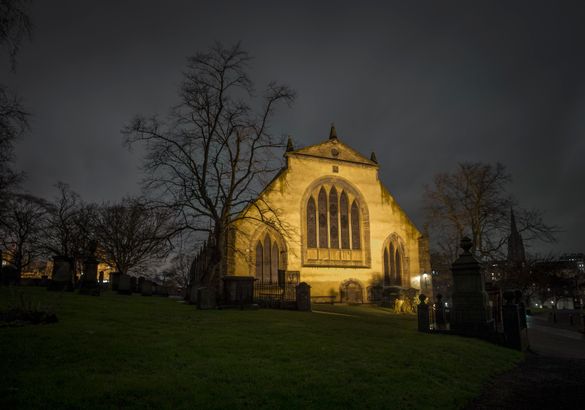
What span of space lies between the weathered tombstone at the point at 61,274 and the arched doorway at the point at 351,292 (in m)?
17.3

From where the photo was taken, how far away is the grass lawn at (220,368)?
455cm

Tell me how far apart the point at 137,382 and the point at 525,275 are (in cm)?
3437

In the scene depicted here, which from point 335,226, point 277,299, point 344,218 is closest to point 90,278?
point 277,299

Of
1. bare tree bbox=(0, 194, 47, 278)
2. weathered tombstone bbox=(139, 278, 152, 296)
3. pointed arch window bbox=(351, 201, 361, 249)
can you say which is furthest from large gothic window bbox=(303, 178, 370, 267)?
bare tree bbox=(0, 194, 47, 278)

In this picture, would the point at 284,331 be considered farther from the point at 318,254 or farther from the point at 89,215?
the point at 89,215

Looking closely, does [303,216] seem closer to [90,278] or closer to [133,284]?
[133,284]

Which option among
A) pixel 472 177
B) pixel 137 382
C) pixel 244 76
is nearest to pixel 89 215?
pixel 244 76

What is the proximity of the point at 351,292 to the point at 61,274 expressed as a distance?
729 inches

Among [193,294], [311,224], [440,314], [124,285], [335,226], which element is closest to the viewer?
[440,314]

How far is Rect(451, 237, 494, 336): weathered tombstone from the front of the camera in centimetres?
1253

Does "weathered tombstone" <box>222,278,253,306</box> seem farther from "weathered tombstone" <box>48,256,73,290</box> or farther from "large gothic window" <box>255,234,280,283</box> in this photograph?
"large gothic window" <box>255,234,280,283</box>

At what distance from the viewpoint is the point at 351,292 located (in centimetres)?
2884

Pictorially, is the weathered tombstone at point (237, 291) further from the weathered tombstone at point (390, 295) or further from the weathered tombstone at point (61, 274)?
the weathered tombstone at point (390, 295)

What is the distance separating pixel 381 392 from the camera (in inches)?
216
